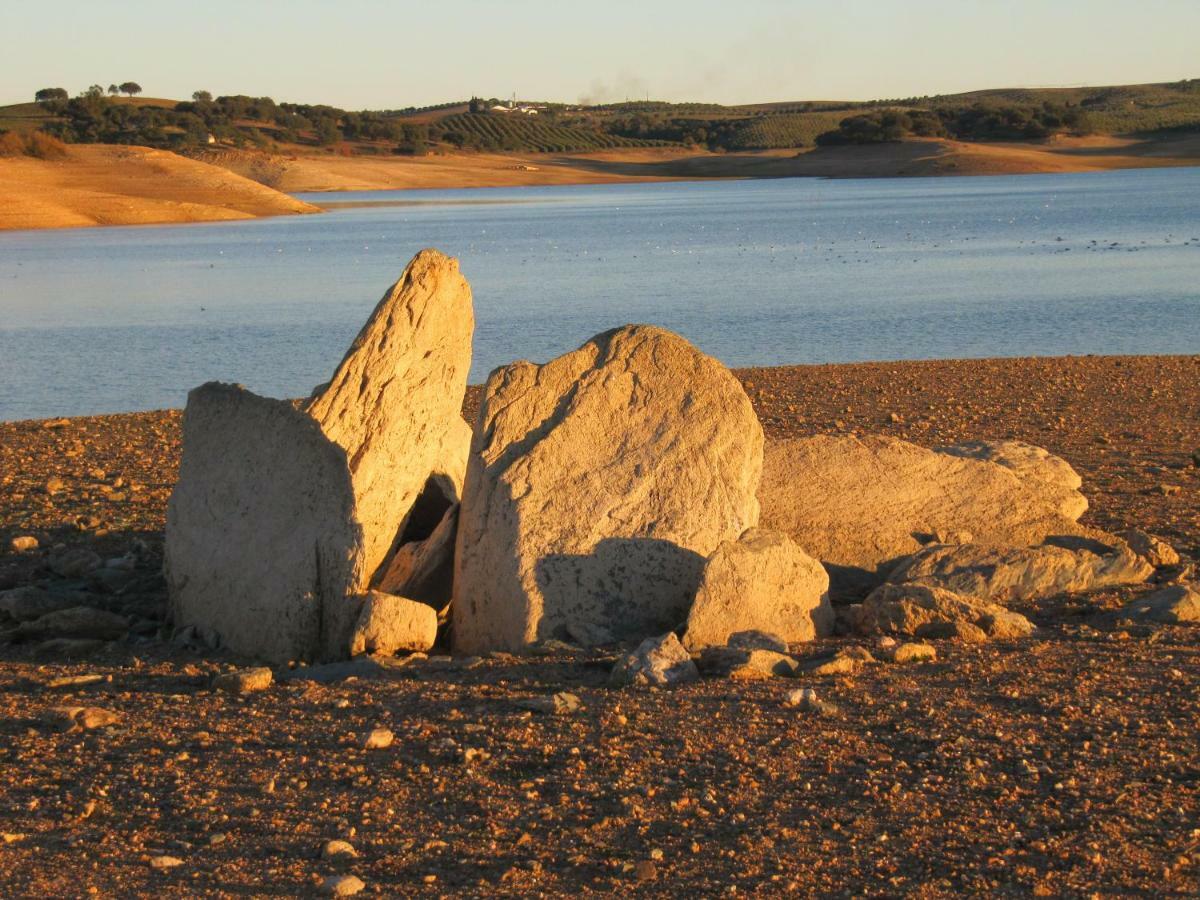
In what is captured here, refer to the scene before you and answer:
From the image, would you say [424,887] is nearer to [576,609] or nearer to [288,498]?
[576,609]

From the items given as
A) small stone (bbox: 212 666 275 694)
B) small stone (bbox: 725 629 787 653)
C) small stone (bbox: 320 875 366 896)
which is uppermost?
small stone (bbox: 725 629 787 653)

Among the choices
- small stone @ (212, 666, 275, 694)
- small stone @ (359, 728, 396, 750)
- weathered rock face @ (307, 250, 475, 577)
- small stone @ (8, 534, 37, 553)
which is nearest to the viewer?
small stone @ (359, 728, 396, 750)

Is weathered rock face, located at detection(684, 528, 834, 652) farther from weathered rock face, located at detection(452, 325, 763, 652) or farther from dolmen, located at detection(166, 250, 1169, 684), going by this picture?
weathered rock face, located at detection(452, 325, 763, 652)

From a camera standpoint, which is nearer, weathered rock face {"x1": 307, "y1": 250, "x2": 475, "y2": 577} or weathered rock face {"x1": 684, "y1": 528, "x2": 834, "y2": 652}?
weathered rock face {"x1": 684, "y1": 528, "x2": 834, "y2": 652}

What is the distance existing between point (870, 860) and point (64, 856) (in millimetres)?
2579

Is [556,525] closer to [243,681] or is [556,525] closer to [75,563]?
[243,681]

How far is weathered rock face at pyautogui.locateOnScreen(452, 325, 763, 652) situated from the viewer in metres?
7.40

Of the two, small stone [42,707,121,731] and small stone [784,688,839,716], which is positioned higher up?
small stone [784,688,839,716]

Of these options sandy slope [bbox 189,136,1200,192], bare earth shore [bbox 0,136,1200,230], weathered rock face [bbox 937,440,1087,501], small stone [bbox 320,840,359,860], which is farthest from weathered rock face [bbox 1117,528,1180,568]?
sandy slope [bbox 189,136,1200,192]

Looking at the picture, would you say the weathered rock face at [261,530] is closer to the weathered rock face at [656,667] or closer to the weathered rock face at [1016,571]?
the weathered rock face at [656,667]

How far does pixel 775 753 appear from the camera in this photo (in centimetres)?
554

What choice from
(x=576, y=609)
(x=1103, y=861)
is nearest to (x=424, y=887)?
(x=1103, y=861)

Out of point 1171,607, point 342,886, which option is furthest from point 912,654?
point 342,886

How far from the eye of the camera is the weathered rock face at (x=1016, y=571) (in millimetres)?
7898
